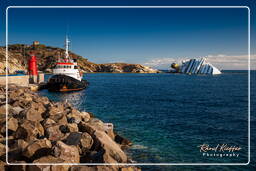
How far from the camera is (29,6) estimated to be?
247 inches

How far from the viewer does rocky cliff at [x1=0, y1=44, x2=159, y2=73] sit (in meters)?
63.0

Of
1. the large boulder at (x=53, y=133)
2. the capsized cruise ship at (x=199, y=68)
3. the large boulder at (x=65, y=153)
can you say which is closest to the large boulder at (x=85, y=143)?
the large boulder at (x=65, y=153)

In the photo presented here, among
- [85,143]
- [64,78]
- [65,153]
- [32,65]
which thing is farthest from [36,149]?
[32,65]

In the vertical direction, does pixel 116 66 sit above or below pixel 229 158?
above

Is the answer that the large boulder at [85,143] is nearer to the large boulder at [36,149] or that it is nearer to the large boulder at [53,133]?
the large boulder at [53,133]

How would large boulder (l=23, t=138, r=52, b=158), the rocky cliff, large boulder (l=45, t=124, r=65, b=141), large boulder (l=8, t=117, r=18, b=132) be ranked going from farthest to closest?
the rocky cliff < large boulder (l=8, t=117, r=18, b=132) < large boulder (l=45, t=124, r=65, b=141) < large boulder (l=23, t=138, r=52, b=158)

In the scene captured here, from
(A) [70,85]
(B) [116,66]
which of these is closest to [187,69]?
(B) [116,66]

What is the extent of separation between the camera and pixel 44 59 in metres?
108

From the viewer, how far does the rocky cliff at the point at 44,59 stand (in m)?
63.0

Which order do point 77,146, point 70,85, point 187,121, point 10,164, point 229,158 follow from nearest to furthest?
point 10,164, point 77,146, point 229,158, point 187,121, point 70,85

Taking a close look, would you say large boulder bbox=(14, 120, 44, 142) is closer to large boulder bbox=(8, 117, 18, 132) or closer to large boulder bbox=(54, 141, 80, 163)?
large boulder bbox=(8, 117, 18, 132)

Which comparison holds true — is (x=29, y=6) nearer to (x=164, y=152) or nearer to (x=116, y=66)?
(x=164, y=152)

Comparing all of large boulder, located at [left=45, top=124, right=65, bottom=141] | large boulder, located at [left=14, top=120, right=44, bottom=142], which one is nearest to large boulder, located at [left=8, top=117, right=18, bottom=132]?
large boulder, located at [left=14, top=120, right=44, bottom=142]

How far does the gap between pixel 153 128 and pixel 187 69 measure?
138 meters
